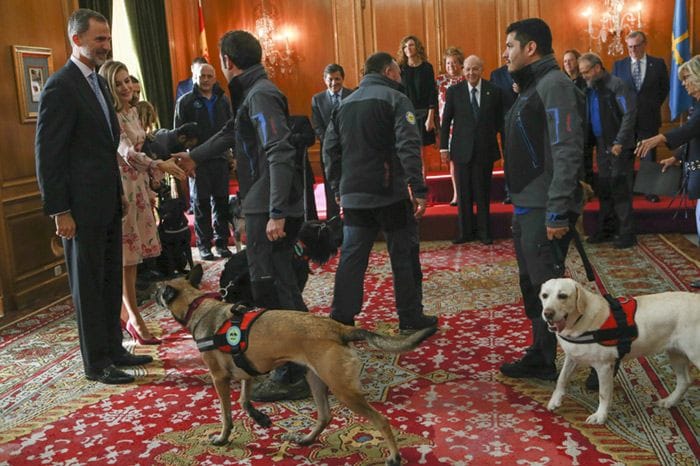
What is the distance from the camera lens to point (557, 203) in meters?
3.02

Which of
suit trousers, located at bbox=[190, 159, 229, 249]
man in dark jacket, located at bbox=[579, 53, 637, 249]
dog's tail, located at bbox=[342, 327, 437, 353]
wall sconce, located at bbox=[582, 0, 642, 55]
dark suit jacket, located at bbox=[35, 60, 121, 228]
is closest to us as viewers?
dog's tail, located at bbox=[342, 327, 437, 353]

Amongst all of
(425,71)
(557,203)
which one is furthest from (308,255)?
(425,71)

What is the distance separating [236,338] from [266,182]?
2.60 feet

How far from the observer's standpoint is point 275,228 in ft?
10.5

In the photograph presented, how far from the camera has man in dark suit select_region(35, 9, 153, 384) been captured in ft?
11.3

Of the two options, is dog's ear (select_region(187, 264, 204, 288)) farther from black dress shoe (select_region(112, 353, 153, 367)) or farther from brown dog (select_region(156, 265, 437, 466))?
black dress shoe (select_region(112, 353, 153, 367))

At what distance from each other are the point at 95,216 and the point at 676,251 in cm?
459

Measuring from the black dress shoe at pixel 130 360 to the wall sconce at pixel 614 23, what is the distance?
709 cm

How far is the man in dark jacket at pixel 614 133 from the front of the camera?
6031mm

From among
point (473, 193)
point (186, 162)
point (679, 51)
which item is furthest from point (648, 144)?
point (679, 51)

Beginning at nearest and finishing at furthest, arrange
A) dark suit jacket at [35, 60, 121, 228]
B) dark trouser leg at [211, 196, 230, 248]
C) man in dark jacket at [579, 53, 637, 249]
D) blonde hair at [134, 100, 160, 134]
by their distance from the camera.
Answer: dark suit jacket at [35, 60, 121, 228] → blonde hair at [134, 100, 160, 134] → man in dark jacket at [579, 53, 637, 249] → dark trouser leg at [211, 196, 230, 248]

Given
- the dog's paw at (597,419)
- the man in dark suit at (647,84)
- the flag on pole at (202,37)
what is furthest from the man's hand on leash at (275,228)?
the flag on pole at (202,37)

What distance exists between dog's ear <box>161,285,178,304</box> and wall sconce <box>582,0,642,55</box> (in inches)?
295

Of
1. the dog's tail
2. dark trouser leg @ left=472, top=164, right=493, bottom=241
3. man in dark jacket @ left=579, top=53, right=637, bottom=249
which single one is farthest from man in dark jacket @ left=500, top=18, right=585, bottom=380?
dark trouser leg @ left=472, top=164, right=493, bottom=241
